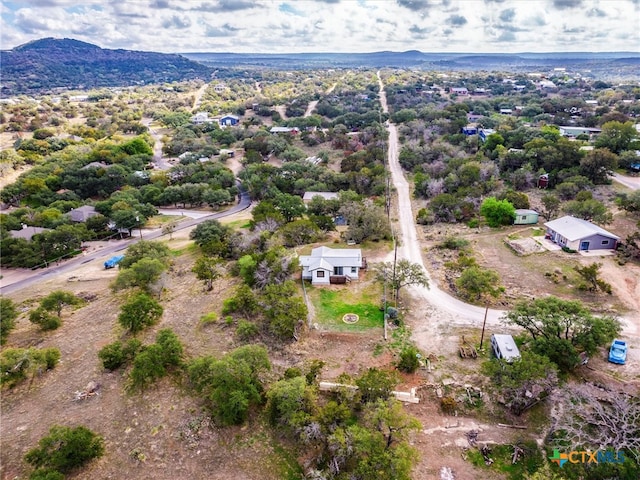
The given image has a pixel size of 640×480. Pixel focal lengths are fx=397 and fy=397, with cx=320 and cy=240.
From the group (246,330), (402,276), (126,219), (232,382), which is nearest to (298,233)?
(402,276)

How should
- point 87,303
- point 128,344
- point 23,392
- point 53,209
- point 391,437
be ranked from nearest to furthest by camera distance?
point 391,437 → point 23,392 → point 128,344 → point 87,303 → point 53,209

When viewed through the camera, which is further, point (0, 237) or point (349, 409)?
point (0, 237)

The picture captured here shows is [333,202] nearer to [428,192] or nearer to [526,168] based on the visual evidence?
[428,192]

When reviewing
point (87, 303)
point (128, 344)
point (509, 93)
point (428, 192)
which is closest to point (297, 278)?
point (128, 344)

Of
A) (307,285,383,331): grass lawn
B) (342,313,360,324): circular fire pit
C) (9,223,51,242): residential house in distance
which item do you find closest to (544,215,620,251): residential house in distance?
(307,285,383,331): grass lawn

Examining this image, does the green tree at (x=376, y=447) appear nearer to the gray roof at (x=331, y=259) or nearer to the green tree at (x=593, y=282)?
the gray roof at (x=331, y=259)

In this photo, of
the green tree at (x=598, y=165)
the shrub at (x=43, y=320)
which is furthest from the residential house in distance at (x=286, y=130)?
the shrub at (x=43, y=320)
